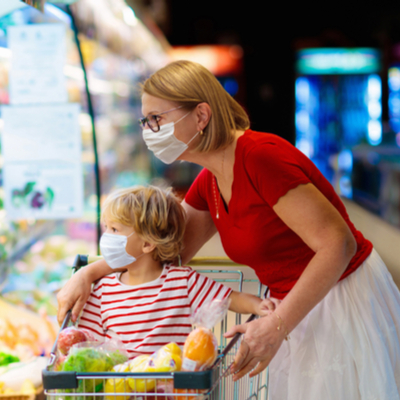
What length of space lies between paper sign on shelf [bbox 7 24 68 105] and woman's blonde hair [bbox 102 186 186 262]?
177 cm

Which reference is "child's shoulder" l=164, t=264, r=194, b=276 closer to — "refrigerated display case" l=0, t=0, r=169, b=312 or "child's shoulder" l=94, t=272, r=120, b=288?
"child's shoulder" l=94, t=272, r=120, b=288

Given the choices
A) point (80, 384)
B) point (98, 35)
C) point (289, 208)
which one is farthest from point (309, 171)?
point (98, 35)

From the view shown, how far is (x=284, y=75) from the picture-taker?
9875 mm

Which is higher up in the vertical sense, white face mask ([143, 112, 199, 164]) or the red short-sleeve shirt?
white face mask ([143, 112, 199, 164])

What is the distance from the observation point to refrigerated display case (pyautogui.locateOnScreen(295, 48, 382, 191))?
29.4 feet

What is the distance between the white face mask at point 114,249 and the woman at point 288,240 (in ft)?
0.34

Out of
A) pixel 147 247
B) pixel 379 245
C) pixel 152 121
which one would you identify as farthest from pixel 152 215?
pixel 379 245

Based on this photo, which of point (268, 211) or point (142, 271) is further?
point (142, 271)

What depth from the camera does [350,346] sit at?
1434 mm

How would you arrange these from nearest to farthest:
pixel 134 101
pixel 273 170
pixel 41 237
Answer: pixel 273 170
pixel 41 237
pixel 134 101

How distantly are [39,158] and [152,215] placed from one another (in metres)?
1.81

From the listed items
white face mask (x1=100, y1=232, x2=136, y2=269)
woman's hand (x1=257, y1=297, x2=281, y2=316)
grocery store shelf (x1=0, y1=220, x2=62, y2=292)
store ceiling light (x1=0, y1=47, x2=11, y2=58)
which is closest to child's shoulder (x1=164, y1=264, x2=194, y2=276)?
white face mask (x1=100, y1=232, x2=136, y2=269)

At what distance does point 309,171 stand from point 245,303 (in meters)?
0.47

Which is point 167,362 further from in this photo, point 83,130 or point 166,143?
point 83,130
